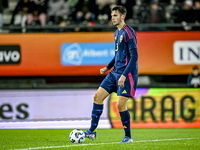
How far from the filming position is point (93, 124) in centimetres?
676

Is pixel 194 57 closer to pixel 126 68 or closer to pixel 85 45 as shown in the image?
pixel 85 45

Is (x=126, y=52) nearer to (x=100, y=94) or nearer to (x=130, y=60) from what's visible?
(x=130, y=60)

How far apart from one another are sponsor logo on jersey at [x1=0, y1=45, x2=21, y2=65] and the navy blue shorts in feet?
22.1

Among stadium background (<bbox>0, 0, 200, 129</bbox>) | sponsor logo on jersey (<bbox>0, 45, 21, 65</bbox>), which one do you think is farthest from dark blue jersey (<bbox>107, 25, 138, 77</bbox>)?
sponsor logo on jersey (<bbox>0, 45, 21, 65</bbox>)

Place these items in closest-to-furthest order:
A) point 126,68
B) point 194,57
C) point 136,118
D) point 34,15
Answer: point 126,68, point 136,118, point 194,57, point 34,15

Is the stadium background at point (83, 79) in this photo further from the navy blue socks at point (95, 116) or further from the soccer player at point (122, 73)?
the soccer player at point (122, 73)

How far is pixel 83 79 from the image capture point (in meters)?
13.8

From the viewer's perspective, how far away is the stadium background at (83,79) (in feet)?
38.8

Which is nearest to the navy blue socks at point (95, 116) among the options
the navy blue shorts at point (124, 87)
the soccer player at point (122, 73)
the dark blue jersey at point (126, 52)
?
the soccer player at point (122, 73)

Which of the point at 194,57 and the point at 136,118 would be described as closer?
the point at 136,118

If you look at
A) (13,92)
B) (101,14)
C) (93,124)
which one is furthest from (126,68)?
(101,14)

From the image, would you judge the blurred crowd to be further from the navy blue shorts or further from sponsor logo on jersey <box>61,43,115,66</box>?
the navy blue shorts

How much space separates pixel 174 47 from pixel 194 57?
0.65 m

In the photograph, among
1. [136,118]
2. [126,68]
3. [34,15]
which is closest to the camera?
[126,68]
